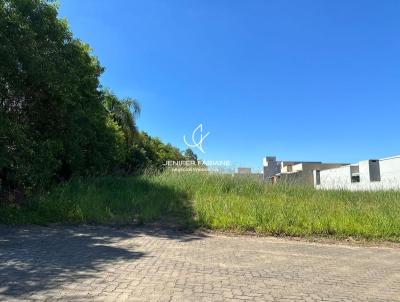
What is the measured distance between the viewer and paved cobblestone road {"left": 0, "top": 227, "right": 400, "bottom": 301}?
620 centimetres

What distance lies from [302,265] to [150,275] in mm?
2943

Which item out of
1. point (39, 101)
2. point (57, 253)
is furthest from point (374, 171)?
point (57, 253)

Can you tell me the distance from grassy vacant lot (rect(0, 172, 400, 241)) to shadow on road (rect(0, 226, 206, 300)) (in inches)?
42.5

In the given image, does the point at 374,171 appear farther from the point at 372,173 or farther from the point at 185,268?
the point at 185,268

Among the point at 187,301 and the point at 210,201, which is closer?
the point at 187,301

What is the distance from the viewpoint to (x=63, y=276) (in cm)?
688

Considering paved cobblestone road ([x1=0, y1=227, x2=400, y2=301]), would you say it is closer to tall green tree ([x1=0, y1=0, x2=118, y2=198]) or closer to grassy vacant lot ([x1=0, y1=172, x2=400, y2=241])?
grassy vacant lot ([x1=0, y1=172, x2=400, y2=241])

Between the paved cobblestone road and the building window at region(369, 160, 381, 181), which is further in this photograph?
the building window at region(369, 160, 381, 181)

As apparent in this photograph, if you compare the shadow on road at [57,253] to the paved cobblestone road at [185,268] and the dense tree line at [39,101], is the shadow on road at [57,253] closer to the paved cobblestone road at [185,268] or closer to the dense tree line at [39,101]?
the paved cobblestone road at [185,268]

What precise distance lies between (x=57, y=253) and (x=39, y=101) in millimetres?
9237

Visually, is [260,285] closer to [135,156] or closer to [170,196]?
[170,196]

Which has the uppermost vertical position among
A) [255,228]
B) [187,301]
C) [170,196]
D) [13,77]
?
[13,77]

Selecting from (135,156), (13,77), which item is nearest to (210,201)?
(13,77)

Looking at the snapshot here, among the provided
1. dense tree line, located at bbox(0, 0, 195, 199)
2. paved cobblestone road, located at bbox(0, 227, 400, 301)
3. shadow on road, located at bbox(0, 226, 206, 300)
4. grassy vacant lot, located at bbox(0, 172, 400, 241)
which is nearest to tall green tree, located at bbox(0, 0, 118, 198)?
dense tree line, located at bbox(0, 0, 195, 199)
